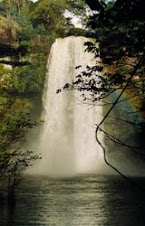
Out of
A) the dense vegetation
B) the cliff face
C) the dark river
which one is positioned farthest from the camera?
the cliff face

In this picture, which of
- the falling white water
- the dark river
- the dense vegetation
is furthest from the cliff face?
the dark river

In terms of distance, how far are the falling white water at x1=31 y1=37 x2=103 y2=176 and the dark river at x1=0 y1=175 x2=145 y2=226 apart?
1301 centimetres

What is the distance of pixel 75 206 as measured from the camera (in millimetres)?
14898

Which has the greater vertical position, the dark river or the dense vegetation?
the dense vegetation

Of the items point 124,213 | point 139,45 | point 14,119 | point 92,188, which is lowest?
point 92,188

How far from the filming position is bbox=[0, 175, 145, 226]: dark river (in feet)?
41.3

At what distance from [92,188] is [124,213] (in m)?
5.80

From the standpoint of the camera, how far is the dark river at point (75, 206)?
12594 mm

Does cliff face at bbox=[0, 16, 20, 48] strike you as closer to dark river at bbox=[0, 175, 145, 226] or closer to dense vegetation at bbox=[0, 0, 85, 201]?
→ dense vegetation at bbox=[0, 0, 85, 201]

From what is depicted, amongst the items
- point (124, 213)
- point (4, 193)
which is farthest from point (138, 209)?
point (4, 193)

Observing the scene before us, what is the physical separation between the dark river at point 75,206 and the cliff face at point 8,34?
22.4 metres

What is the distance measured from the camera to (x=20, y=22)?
45.3 meters

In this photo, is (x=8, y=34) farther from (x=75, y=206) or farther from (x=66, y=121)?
(x=75, y=206)

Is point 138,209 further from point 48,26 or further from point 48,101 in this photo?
point 48,26
